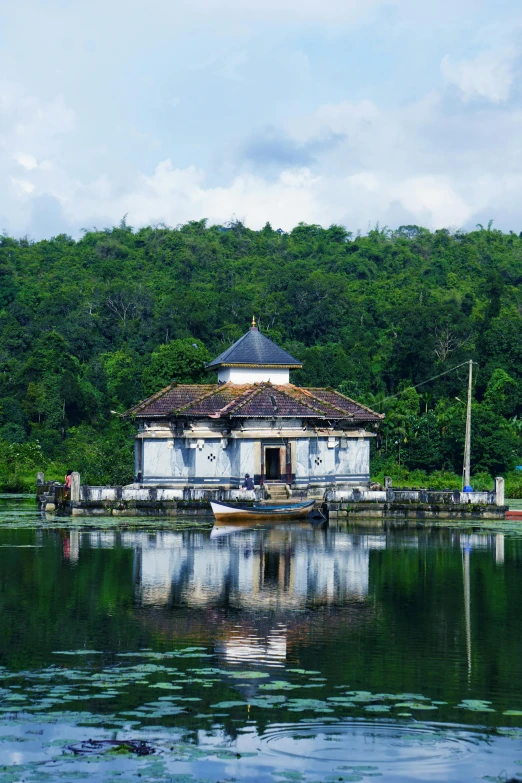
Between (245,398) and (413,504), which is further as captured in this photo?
(245,398)

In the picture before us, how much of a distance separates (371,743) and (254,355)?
3666 cm

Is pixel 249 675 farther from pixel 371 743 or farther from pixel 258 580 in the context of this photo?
pixel 258 580

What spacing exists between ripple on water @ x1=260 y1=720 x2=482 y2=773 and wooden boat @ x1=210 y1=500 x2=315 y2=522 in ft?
84.5

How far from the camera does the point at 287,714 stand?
13164 mm

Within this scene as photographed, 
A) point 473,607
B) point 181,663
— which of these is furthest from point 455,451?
point 181,663

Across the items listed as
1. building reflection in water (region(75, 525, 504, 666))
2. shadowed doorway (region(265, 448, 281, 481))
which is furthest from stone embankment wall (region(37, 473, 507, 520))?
shadowed doorway (region(265, 448, 281, 481))

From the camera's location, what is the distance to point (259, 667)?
1571 cm

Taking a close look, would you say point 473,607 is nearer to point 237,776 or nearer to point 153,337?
point 237,776

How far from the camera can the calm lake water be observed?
38.4ft

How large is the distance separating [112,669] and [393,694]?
13.1ft

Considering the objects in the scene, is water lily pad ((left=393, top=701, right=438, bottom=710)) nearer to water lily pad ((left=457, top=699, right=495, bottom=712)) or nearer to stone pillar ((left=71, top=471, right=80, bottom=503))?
water lily pad ((left=457, top=699, right=495, bottom=712))

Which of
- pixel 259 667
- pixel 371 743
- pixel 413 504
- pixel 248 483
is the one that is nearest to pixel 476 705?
pixel 371 743

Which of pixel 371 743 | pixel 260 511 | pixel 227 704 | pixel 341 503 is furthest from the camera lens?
pixel 341 503

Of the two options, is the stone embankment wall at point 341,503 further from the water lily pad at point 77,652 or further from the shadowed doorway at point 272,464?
the water lily pad at point 77,652
